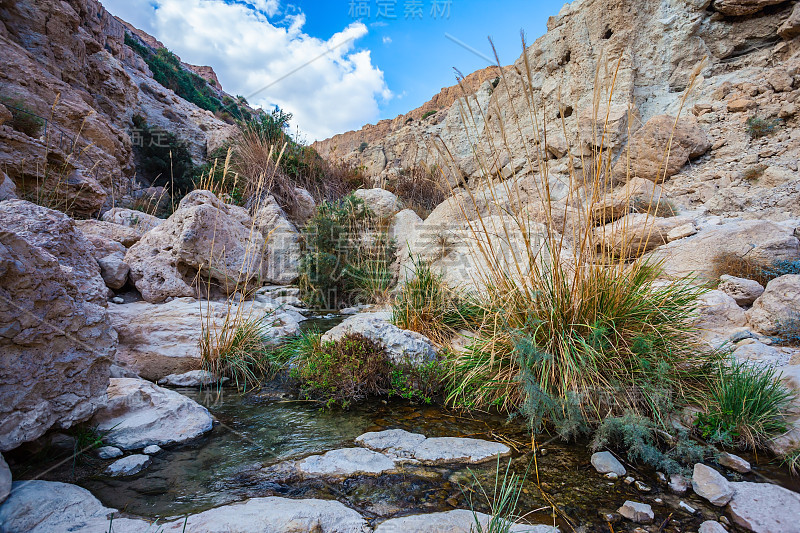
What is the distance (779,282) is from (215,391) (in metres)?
4.92

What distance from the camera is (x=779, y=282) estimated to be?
121 inches

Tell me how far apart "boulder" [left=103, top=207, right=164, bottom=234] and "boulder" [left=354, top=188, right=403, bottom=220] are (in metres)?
3.92

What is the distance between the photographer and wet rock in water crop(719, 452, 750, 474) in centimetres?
164

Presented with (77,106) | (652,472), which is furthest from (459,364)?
(77,106)

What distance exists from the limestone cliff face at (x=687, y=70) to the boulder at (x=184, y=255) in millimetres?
4461

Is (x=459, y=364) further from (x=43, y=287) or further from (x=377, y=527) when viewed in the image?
(x=43, y=287)

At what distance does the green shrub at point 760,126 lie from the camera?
23.4 feet

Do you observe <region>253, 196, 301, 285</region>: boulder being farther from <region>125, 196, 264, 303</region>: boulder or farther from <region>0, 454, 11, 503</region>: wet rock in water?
<region>0, 454, 11, 503</region>: wet rock in water

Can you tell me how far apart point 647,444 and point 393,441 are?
1312mm

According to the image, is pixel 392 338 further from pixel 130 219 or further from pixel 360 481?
pixel 130 219

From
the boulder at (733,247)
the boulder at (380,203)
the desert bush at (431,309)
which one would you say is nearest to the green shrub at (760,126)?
the boulder at (733,247)

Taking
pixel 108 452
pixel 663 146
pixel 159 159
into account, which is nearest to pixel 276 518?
pixel 108 452

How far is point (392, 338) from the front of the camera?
3.03 metres

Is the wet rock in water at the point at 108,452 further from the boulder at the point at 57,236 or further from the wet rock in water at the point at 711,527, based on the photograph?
the wet rock in water at the point at 711,527
